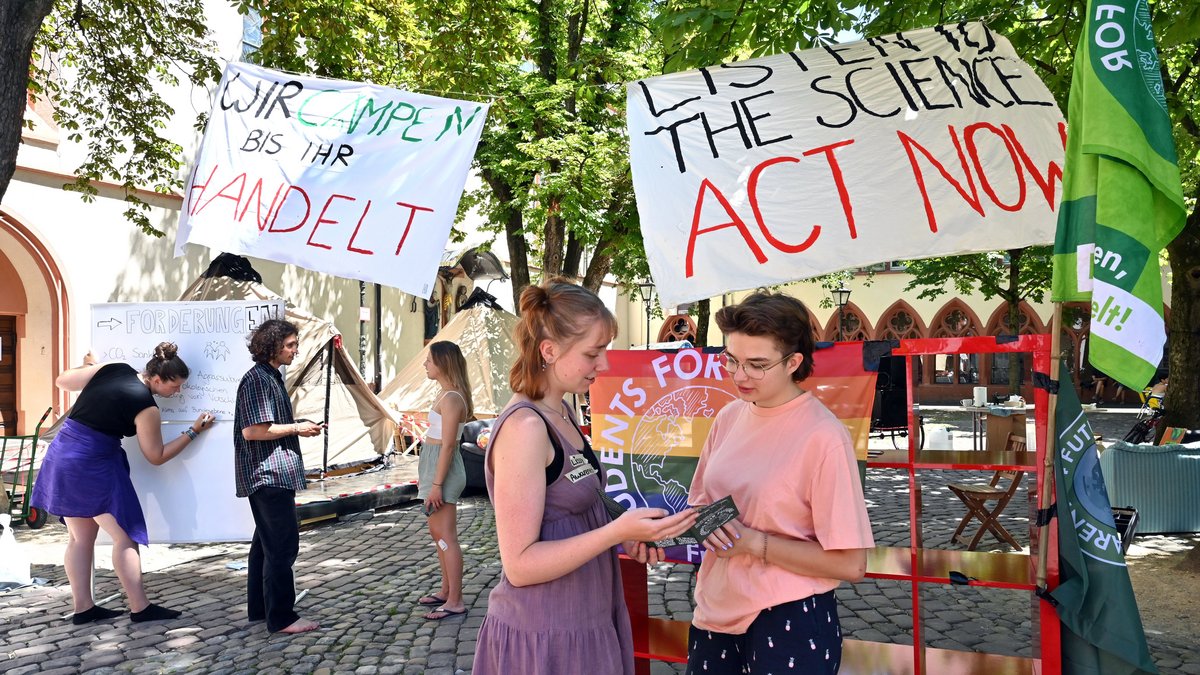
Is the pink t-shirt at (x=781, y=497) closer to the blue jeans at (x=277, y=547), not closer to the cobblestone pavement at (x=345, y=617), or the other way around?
the cobblestone pavement at (x=345, y=617)

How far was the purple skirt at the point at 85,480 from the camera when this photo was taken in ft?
17.3

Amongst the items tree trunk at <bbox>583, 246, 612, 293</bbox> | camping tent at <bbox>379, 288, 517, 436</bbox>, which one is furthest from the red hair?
tree trunk at <bbox>583, 246, 612, 293</bbox>

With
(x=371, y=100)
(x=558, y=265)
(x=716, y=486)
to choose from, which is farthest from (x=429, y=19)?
(x=716, y=486)

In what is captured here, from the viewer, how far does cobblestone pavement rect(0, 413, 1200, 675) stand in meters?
4.81

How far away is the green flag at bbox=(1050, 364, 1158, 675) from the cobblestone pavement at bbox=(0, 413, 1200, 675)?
1.59ft

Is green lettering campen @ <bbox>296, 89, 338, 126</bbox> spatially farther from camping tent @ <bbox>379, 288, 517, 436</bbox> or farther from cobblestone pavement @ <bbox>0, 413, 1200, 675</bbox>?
camping tent @ <bbox>379, 288, 517, 436</bbox>

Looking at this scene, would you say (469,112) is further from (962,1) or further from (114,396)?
(962,1)

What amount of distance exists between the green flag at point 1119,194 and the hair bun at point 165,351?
210 inches

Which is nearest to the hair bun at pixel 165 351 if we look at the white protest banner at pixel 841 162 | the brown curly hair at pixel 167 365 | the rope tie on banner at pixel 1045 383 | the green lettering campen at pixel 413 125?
the brown curly hair at pixel 167 365

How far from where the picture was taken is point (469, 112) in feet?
15.1

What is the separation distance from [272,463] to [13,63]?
266cm

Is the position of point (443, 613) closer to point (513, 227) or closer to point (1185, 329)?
point (1185, 329)

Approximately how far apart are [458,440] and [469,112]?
2046mm

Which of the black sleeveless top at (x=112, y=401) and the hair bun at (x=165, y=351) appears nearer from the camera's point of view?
the black sleeveless top at (x=112, y=401)
